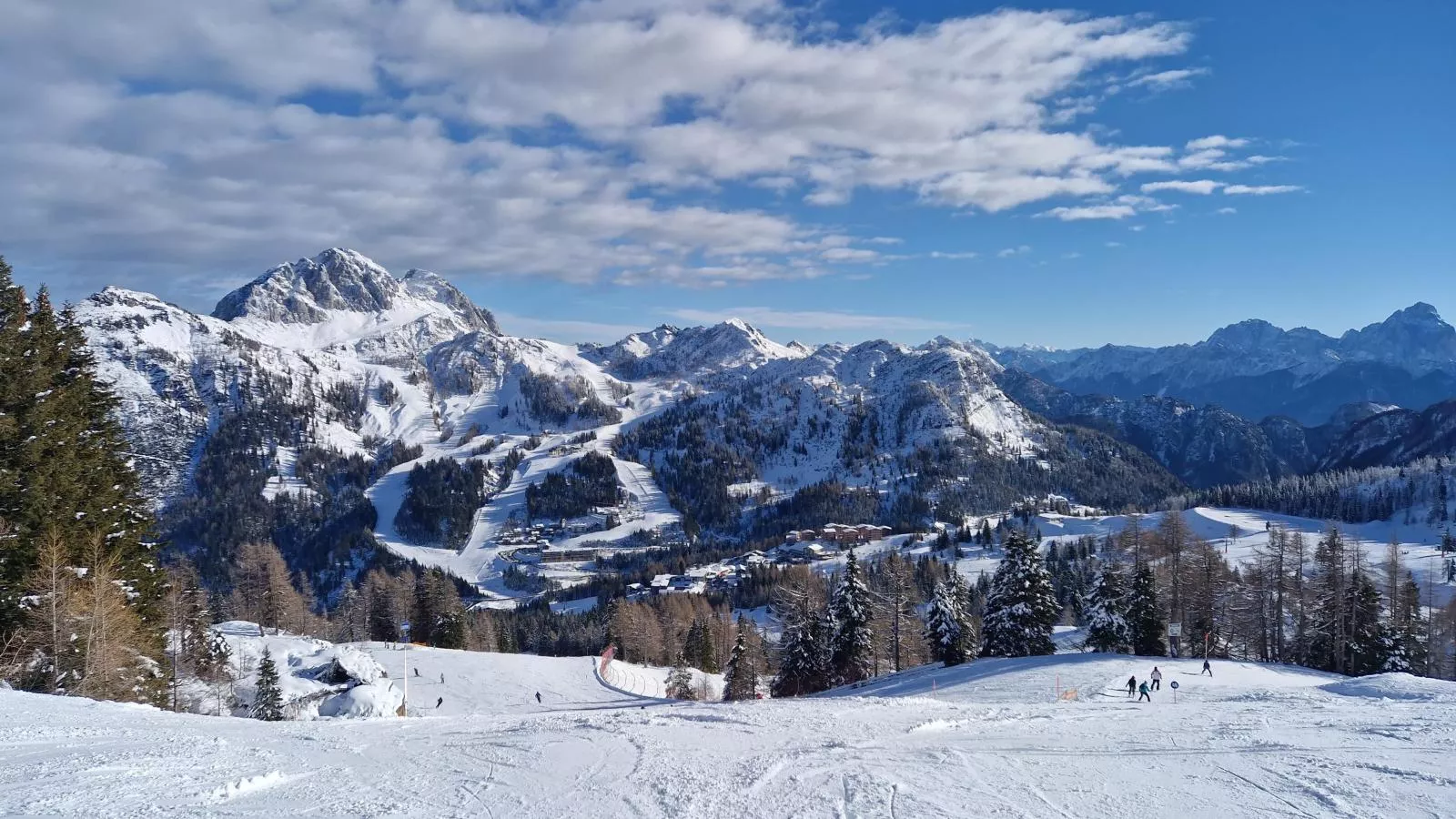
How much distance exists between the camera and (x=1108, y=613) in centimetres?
4831

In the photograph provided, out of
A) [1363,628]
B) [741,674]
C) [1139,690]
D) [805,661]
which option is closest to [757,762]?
[1139,690]

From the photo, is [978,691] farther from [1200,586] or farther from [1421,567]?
[1421,567]

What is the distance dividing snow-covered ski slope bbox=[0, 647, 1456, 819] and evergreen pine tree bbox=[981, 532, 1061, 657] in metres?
23.9

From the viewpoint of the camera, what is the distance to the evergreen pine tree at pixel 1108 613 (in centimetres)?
4781

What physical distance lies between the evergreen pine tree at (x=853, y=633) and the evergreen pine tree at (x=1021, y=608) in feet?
27.3

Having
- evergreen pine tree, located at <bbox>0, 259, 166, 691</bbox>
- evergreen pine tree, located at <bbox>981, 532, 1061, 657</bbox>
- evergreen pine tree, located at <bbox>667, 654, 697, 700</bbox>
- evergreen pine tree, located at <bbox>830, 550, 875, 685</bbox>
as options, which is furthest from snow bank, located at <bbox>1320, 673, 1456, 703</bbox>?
evergreen pine tree, located at <bbox>0, 259, 166, 691</bbox>

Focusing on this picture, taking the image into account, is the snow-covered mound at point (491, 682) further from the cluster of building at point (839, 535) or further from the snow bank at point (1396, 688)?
the cluster of building at point (839, 535)

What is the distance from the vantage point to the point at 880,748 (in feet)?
59.4

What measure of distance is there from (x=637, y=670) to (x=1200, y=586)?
157ft

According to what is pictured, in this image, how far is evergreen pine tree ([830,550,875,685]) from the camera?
169 ft

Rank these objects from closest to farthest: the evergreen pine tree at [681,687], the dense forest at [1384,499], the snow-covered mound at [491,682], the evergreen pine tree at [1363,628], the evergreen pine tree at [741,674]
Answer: the evergreen pine tree at [1363,628] → the snow-covered mound at [491,682] → the evergreen pine tree at [741,674] → the evergreen pine tree at [681,687] → the dense forest at [1384,499]

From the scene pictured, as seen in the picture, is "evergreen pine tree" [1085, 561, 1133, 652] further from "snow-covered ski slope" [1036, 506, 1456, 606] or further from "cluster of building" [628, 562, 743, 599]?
"cluster of building" [628, 562, 743, 599]

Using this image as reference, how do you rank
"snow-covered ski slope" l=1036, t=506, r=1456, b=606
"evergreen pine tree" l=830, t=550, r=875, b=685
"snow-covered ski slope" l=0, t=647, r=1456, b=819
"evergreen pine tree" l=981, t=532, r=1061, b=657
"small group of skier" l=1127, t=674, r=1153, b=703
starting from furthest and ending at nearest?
"snow-covered ski slope" l=1036, t=506, r=1456, b=606
"evergreen pine tree" l=830, t=550, r=875, b=685
"evergreen pine tree" l=981, t=532, r=1061, b=657
"small group of skier" l=1127, t=674, r=1153, b=703
"snow-covered ski slope" l=0, t=647, r=1456, b=819

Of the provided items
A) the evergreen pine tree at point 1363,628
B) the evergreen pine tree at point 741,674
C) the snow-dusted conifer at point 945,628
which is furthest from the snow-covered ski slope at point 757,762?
the evergreen pine tree at point 741,674
